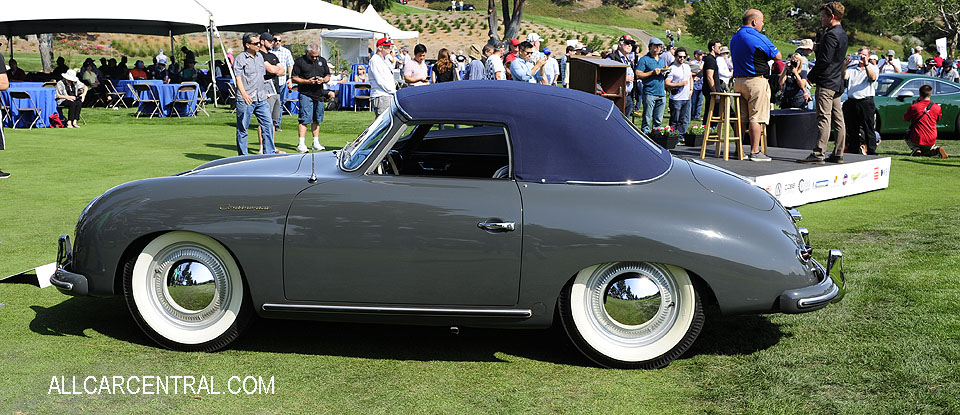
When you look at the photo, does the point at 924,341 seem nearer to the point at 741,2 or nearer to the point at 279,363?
the point at 279,363

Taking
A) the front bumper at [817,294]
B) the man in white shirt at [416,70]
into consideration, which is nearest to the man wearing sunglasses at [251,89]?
the man in white shirt at [416,70]

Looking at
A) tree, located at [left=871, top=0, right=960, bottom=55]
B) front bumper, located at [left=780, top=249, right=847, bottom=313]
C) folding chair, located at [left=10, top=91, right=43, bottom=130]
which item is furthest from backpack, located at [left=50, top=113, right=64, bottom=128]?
tree, located at [left=871, top=0, right=960, bottom=55]

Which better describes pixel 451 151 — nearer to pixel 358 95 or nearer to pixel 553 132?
pixel 553 132

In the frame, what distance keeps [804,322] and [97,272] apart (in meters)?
3.95

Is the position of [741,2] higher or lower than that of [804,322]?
higher

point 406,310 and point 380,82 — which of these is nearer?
point 406,310

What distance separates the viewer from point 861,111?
1324 cm

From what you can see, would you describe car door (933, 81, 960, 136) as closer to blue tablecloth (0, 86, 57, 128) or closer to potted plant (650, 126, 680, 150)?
potted plant (650, 126, 680, 150)

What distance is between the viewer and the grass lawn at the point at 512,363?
383cm

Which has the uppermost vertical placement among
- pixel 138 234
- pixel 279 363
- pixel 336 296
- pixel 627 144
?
pixel 627 144

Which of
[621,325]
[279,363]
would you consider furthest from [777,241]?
[279,363]

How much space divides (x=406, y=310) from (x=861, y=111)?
36.4ft

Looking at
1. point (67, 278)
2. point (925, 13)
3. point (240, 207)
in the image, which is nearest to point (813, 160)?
point (240, 207)

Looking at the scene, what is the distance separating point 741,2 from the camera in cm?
6538
